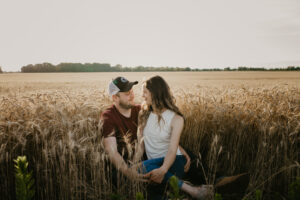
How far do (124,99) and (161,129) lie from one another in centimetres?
71

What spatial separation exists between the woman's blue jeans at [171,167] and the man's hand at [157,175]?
0.20ft

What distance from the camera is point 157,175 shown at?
255cm

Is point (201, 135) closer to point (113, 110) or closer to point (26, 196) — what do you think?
point (113, 110)

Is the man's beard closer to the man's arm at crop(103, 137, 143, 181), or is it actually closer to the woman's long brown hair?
the woman's long brown hair

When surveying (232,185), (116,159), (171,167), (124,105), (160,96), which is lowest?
(232,185)

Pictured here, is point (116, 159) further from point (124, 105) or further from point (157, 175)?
point (124, 105)

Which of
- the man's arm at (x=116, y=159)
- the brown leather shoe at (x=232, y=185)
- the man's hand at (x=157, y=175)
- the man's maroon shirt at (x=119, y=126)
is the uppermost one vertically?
the man's maroon shirt at (x=119, y=126)

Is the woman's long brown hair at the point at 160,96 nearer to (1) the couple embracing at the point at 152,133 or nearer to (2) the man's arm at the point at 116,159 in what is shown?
(1) the couple embracing at the point at 152,133

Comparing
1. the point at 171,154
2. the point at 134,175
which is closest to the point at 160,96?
the point at 171,154

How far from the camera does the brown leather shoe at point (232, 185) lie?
2668 mm

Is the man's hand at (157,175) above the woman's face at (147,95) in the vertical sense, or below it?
below

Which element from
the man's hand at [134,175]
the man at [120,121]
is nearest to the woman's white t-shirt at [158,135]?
the man at [120,121]

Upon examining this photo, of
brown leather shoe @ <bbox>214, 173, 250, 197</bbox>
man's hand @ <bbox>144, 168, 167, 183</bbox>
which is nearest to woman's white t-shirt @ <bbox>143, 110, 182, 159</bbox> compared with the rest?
man's hand @ <bbox>144, 168, 167, 183</bbox>

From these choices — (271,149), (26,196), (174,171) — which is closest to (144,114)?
(174,171)
